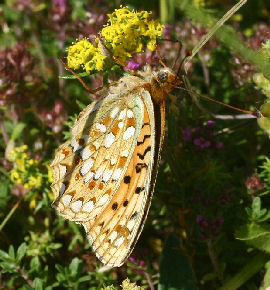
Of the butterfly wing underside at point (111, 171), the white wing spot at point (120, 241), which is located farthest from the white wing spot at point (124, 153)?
the white wing spot at point (120, 241)

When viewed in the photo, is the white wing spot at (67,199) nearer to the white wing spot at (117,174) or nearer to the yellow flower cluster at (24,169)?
the white wing spot at (117,174)

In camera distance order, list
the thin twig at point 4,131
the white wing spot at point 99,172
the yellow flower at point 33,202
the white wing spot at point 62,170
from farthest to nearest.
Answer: the thin twig at point 4,131 → the yellow flower at point 33,202 → the white wing spot at point 62,170 → the white wing spot at point 99,172

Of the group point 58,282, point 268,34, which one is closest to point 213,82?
point 268,34

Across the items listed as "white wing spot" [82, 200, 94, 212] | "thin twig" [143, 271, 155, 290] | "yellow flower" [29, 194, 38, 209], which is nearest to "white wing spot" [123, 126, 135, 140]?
"white wing spot" [82, 200, 94, 212]

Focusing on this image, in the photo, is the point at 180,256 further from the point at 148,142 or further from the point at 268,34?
the point at 268,34

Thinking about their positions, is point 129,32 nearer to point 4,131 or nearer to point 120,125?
point 120,125

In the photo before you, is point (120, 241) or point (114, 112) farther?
point (114, 112)

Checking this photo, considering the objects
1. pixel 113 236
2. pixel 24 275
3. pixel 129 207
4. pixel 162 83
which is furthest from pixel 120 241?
pixel 24 275
